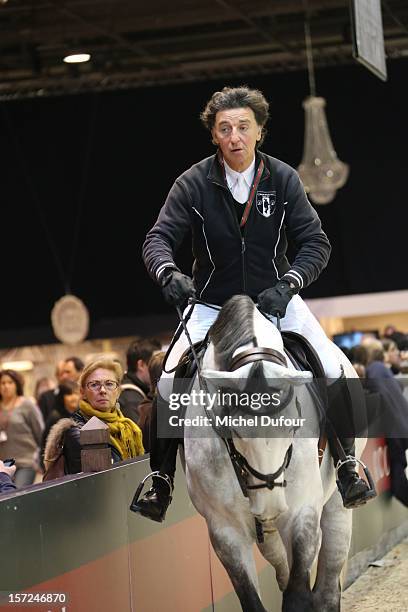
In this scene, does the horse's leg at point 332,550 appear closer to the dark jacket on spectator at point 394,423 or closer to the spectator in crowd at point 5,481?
the spectator in crowd at point 5,481

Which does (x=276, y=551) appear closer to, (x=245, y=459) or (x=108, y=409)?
(x=245, y=459)

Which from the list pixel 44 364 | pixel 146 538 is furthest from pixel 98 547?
pixel 44 364

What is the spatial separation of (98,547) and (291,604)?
868mm

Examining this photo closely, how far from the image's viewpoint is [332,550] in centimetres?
466

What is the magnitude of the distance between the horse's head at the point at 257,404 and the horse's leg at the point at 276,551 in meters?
0.19

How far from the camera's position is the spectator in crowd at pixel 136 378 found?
6.74 m

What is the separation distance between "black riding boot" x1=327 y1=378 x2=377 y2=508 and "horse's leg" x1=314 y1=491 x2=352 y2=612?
24 centimetres

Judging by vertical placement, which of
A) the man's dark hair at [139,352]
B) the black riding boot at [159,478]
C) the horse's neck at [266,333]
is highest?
the man's dark hair at [139,352]

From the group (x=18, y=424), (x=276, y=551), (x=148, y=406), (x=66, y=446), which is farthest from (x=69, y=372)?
(x=276, y=551)

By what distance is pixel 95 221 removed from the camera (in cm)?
1770

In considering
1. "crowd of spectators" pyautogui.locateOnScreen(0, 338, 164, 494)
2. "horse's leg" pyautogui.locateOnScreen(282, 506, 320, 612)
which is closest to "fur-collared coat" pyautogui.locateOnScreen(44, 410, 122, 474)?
"crowd of spectators" pyautogui.locateOnScreen(0, 338, 164, 494)

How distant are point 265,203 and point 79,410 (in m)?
1.83

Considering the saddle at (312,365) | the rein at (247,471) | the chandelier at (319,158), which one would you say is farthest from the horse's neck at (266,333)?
the chandelier at (319,158)

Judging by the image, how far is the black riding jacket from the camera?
168 inches
